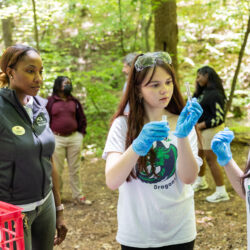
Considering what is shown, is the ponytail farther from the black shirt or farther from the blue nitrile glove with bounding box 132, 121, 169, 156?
the black shirt

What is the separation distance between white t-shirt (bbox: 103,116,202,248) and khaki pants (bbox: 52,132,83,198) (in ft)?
10.7

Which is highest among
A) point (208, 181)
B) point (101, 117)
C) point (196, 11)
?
point (196, 11)

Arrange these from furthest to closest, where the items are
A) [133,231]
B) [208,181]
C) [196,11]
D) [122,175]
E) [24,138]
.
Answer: [196,11], [208,181], [24,138], [133,231], [122,175]

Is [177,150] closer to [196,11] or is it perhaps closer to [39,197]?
[39,197]

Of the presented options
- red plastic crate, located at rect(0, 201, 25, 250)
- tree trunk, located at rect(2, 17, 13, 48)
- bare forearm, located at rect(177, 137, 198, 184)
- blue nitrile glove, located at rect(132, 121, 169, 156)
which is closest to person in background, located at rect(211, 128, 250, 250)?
bare forearm, located at rect(177, 137, 198, 184)

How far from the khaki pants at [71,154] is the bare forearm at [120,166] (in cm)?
334

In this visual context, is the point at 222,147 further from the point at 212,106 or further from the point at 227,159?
the point at 212,106

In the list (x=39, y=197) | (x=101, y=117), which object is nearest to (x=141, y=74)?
(x=39, y=197)

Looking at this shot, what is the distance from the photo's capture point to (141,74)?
169cm

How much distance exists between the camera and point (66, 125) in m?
4.73

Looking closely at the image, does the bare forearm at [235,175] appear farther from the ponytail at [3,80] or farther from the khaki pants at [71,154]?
the khaki pants at [71,154]

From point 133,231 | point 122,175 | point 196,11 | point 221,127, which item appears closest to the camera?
point 122,175

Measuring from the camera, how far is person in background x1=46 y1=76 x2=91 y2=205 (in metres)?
4.73

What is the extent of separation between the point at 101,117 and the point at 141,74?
16.0 ft
